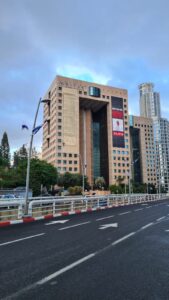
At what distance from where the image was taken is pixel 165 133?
631 ft

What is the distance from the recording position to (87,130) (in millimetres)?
136750

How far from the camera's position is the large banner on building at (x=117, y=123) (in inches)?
5261

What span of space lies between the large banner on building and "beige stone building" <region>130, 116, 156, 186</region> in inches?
1260

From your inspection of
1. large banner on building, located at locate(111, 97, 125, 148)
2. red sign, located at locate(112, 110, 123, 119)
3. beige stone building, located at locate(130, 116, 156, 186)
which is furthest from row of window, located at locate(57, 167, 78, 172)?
beige stone building, located at locate(130, 116, 156, 186)

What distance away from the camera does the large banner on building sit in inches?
5261

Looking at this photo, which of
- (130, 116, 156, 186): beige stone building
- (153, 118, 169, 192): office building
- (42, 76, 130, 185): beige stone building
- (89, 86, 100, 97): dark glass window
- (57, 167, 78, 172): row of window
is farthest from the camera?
(153, 118, 169, 192): office building

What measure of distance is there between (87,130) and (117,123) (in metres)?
16.5

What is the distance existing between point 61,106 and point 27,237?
382ft

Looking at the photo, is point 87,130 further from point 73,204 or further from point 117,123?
point 73,204

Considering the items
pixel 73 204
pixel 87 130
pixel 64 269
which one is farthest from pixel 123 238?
pixel 87 130

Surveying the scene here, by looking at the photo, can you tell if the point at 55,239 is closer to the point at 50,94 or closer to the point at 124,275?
the point at 124,275

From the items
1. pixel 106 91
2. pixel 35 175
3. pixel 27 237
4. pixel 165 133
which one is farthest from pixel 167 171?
pixel 27 237

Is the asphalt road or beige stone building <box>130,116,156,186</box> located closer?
the asphalt road

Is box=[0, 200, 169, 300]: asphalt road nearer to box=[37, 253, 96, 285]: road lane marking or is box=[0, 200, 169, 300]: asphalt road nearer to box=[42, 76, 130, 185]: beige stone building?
box=[37, 253, 96, 285]: road lane marking
